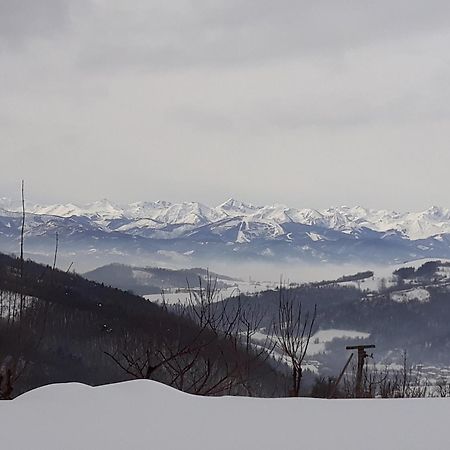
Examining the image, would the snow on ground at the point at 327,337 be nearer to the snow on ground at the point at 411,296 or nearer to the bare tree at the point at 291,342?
the snow on ground at the point at 411,296

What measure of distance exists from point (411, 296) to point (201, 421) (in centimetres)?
18228

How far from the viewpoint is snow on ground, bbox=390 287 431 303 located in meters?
172

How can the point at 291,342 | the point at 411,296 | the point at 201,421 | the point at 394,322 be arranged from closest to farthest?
the point at 201,421 < the point at 291,342 < the point at 394,322 < the point at 411,296

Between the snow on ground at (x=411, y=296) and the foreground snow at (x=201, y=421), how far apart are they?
582ft

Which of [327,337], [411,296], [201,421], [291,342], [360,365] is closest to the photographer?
[201,421]

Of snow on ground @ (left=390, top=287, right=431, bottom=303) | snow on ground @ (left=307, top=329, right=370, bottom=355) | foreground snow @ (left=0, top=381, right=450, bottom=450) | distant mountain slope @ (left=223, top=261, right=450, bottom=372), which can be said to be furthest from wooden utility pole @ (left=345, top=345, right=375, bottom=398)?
snow on ground @ (left=390, top=287, right=431, bottom=303)

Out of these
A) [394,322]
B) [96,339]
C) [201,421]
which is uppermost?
[394,322]

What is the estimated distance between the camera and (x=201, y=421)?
13.9ft

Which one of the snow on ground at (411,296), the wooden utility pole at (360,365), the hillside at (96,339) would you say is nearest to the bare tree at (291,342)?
the hillside at (96,339)

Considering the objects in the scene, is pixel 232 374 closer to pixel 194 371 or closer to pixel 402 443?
pixel 194 371

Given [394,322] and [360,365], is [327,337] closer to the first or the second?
[394,322]

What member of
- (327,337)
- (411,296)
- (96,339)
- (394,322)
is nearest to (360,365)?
(96,339)

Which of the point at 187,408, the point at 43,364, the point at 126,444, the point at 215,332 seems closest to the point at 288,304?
the point at 215,332

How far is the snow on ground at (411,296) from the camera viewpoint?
172 m
